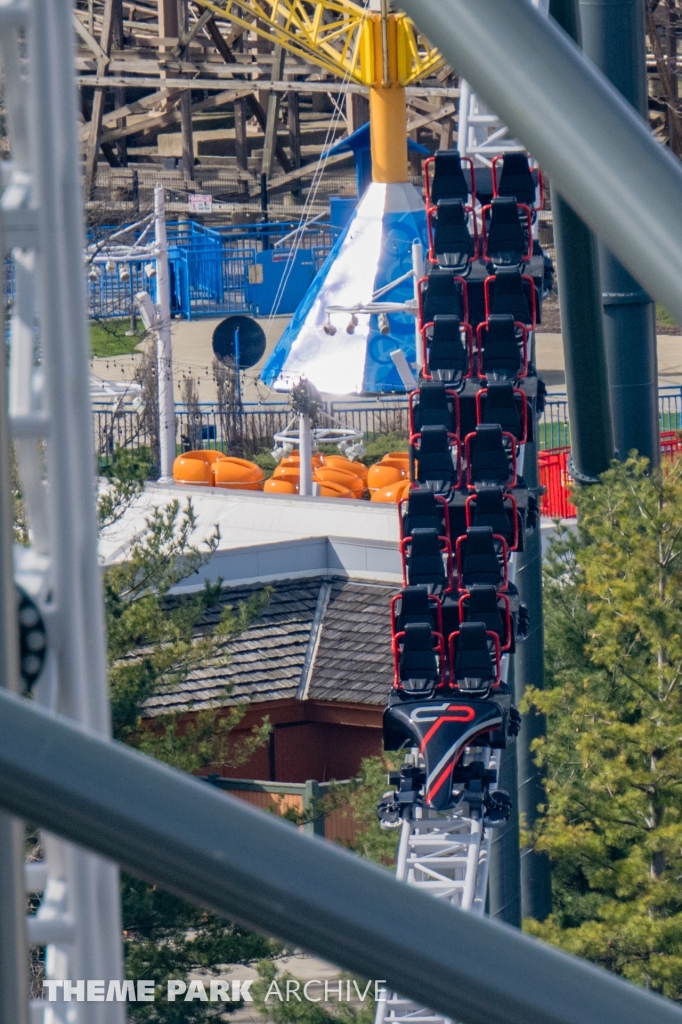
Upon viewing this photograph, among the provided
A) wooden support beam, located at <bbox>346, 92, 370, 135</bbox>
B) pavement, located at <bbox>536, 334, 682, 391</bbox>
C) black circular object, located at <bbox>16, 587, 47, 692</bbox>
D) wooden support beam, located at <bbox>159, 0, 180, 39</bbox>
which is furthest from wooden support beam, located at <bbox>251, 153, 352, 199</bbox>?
black circular object, located at <bbox>16, 587, 47, 692</bbox>

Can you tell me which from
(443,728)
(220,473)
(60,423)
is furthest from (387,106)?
(60,423)

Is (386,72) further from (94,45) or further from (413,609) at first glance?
(413,609)

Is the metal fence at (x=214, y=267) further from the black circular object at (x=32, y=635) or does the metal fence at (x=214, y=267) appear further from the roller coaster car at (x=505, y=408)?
the black circular object at (x=32, y=635)

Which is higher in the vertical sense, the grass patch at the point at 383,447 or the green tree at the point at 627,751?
the grass patch at the point at 383,447

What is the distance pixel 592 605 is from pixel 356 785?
193 cm

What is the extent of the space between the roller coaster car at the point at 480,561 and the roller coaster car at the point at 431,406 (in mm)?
1120

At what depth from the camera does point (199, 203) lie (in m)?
31.5

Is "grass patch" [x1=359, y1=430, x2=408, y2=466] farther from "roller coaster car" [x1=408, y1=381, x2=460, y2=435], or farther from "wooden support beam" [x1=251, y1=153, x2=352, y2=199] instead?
"wooden support beam" [x1=251, y1=153, x2=352, y2=199]

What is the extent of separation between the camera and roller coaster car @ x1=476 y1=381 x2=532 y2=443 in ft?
36.0

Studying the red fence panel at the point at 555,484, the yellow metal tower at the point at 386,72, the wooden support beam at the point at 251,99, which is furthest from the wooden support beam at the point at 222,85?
the red fence panel at the point at 555,484

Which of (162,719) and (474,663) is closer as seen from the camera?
(474,663)

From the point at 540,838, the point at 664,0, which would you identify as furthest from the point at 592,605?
the point at 664,0

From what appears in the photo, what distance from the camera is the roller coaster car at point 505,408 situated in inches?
432

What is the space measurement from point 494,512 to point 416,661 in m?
1.38
